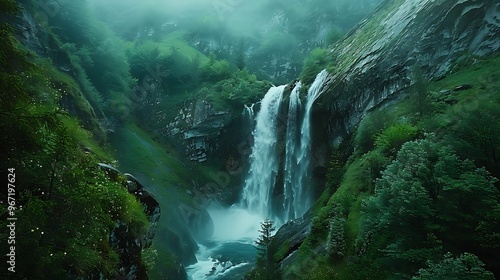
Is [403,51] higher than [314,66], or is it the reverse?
[314,66]

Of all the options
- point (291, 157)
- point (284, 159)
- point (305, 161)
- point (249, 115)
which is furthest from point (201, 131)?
point (305, 161)

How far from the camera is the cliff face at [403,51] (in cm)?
1834

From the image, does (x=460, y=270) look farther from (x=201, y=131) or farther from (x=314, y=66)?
(x=201, y=131)

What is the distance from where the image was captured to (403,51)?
2117 cm

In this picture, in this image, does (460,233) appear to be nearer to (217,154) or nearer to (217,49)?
(217,154)

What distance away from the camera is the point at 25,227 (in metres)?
4.59

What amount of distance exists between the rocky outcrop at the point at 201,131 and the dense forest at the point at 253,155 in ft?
0.60

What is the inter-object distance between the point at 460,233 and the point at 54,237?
916cm

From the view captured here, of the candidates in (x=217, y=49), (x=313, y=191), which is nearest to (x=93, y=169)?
(x=313, y=191)

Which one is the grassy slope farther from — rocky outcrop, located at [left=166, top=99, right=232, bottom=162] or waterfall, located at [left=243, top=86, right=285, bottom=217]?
rocky outcrop, located at [left=166, top=99, right=232, bottom=162]

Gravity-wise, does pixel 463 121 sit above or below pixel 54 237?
above

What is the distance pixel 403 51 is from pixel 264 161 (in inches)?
707

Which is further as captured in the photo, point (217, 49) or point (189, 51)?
point (217, 49)

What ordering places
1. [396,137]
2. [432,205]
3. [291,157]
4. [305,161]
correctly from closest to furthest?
[432,205]
[396,137]
[305,161]
[291,157]
